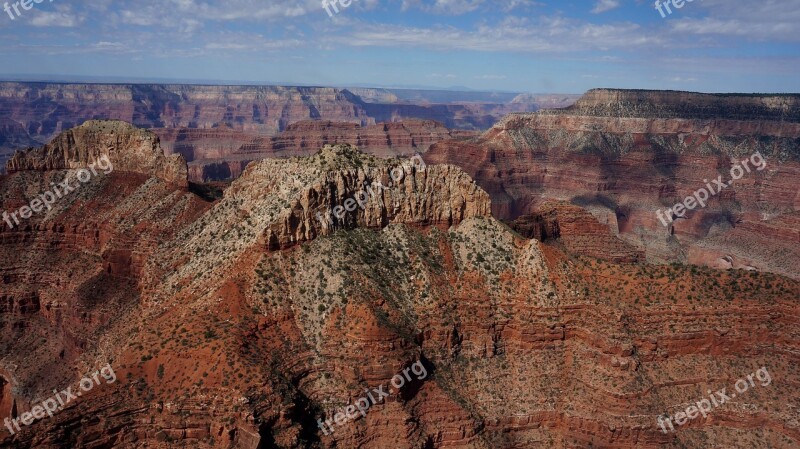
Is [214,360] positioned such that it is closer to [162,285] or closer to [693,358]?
[162,285]

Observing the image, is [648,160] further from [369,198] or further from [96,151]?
[96,151]

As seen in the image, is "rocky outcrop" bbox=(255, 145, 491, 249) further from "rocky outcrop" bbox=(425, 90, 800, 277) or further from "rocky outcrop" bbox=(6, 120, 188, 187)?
"rocky outcrop" bbox=(425, 90, 800, 277)

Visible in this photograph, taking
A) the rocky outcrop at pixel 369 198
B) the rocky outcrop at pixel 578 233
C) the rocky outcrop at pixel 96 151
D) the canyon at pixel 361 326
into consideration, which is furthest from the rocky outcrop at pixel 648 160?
the rocky outcrop at pixel 96 151

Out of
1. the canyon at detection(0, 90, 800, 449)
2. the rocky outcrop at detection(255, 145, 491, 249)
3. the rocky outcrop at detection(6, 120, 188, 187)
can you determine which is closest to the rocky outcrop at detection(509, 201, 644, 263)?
the rocky outcrop at detection(255, 145, 491, 249)

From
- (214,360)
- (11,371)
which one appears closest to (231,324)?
(214,360)

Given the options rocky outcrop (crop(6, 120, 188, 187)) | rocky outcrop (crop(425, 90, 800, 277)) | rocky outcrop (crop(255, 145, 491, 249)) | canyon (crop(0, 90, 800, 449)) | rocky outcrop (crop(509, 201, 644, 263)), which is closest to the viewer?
canyon (crop(0, 90, 800, 449))

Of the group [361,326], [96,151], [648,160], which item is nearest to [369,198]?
[361,326]

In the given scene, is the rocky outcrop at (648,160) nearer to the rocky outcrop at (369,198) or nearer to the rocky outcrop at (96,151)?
the rocky outcrop at (369,198)
